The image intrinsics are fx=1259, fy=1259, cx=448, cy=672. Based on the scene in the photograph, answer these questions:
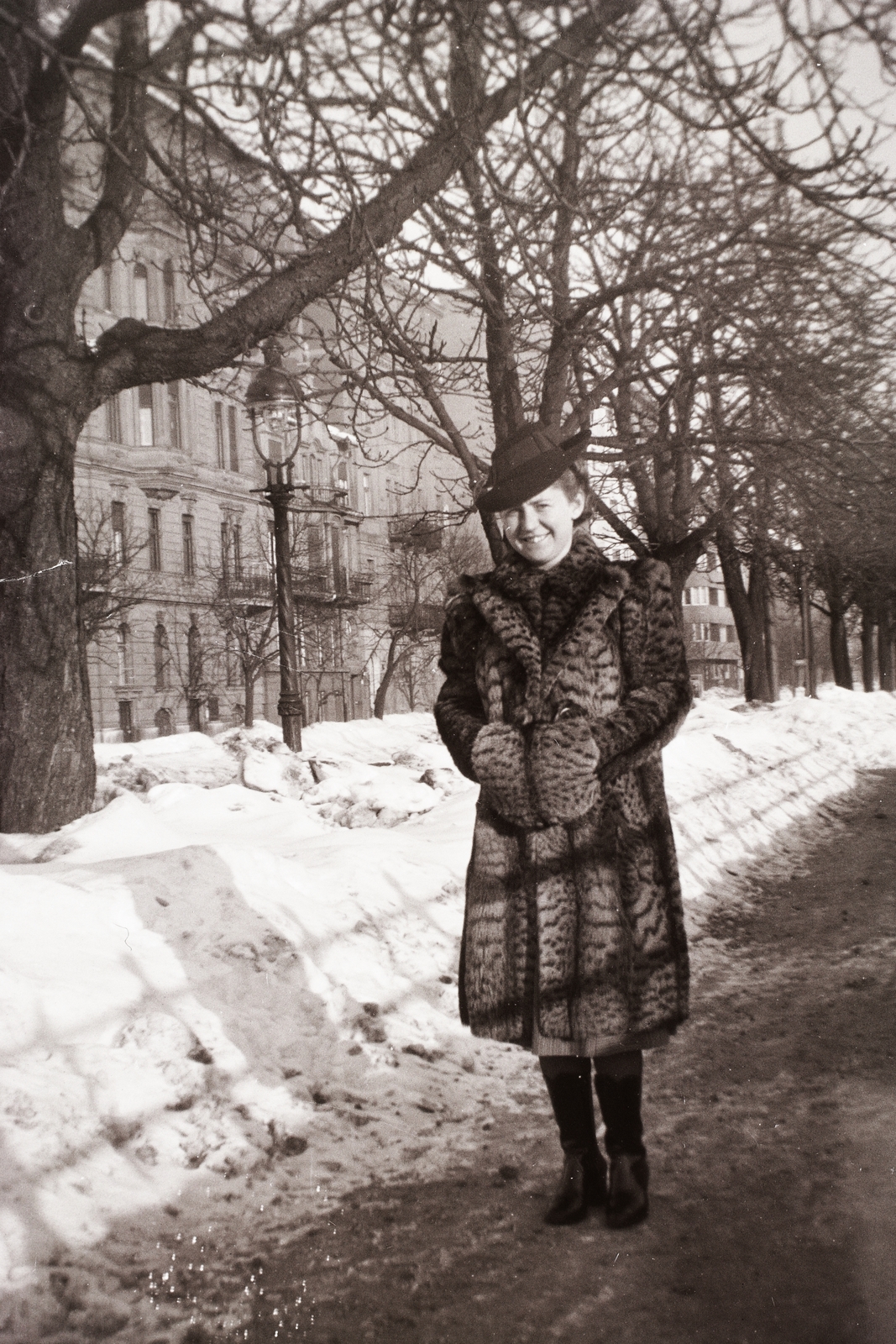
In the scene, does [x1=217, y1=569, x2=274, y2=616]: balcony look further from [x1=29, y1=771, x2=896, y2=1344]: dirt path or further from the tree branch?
[x1=29, y1=771, x2=896, y2=1344]: dirt path

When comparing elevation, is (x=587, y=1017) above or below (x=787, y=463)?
below

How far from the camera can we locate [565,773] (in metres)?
3.30

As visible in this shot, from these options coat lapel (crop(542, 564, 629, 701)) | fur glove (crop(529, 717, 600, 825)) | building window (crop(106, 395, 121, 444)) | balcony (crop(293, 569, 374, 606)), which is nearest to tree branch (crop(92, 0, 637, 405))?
coat lapel (crop(542, 564, 629, 701))

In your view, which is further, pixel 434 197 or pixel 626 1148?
pixel 434 197

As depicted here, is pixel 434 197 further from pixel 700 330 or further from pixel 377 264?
pixel 700 330

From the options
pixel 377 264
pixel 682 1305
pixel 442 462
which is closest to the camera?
pixel 682 1305

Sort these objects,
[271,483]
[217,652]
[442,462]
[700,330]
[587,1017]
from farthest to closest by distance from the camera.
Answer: [442,462] < [217,652] < [271,483] < [700,330] < [587,1017]

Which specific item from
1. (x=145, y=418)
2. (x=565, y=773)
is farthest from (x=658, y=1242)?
(x=145, y=418)

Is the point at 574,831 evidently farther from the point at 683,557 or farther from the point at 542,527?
the point at 683,557

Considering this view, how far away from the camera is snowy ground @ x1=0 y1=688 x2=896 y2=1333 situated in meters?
3.64

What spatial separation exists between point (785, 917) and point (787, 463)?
862cm

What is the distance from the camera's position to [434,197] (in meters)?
8.32

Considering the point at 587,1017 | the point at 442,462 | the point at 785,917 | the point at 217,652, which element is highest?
the point at 442,462

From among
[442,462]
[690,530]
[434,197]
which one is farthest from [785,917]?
[442,462]
